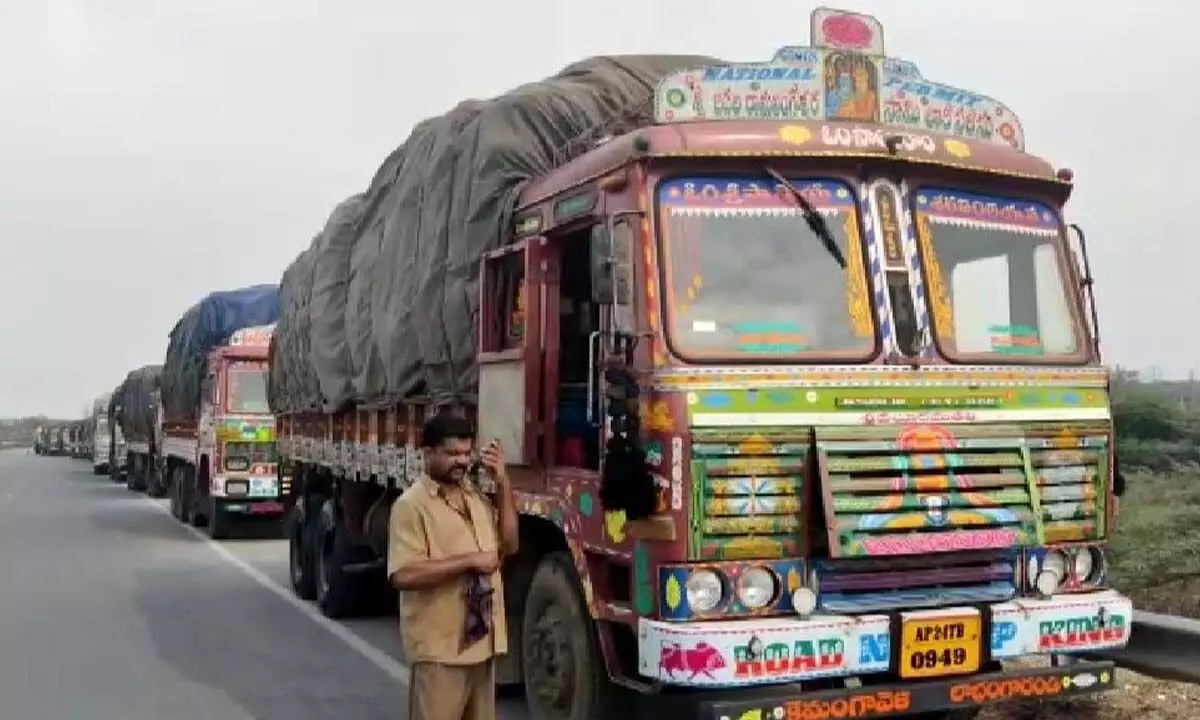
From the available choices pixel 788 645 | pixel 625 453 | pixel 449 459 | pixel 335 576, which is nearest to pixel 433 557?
pixel 449 459

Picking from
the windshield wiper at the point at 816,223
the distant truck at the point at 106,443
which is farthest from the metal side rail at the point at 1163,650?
the distant truck at the point at 106,443

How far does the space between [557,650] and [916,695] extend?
1.62m

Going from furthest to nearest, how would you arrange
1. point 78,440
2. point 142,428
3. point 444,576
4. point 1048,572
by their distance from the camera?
point 78,440, point 142,428, point 1048,572, point 444,576

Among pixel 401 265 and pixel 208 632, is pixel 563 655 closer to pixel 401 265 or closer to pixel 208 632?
pixel 401 265

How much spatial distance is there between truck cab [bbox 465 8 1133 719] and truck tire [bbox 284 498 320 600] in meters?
6.29

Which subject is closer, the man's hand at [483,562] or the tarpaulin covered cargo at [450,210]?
the man's hand at [483,562]

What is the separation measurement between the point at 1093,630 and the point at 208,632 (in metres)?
7.28

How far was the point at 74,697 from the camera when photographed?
7.80 metres

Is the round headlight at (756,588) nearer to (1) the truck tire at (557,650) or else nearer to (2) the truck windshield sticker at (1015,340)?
(1) the truck tire at (557,650)

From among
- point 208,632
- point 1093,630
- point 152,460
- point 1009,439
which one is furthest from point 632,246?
point 152,460

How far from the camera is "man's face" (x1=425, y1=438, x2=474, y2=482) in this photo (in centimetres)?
444

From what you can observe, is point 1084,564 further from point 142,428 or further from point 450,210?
point 142,428

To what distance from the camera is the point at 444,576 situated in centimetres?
434

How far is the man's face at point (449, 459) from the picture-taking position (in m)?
4.44
